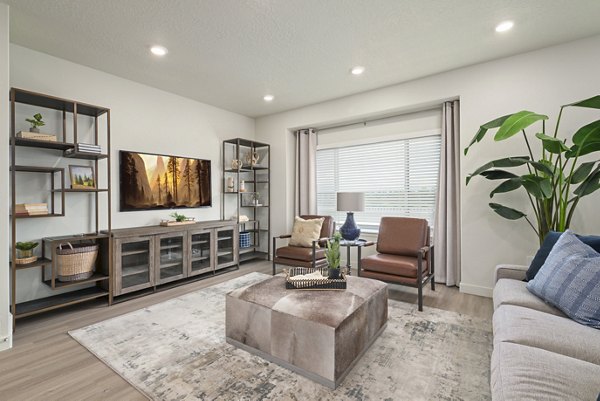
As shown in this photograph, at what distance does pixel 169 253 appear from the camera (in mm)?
3785

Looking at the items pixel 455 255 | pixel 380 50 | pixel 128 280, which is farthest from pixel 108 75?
pixel 455 255

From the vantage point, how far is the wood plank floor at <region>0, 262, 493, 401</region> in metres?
1.76

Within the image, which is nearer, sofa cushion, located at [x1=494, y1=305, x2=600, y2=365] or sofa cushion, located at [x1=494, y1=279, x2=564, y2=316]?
sofa cushion, located at [x1=494, y1=305, x2=600, y2=365]

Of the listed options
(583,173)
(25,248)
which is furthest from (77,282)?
(583,173)

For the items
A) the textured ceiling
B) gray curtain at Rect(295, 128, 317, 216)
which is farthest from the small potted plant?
gray curtain at Rect(295, 128, 317, 216)

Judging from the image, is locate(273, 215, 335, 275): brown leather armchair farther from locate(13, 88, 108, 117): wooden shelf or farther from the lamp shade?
locate(13, 88, 108, 117): wooden shelf

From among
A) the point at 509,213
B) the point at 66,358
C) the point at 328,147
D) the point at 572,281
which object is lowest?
the point at 66,358

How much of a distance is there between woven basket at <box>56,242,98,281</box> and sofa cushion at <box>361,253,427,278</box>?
2.99m

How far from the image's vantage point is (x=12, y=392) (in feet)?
5.77

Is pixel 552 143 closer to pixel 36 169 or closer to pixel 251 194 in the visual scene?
A: pixel 251 194

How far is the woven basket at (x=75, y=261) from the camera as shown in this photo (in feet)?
9.41

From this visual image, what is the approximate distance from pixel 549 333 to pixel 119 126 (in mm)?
4590

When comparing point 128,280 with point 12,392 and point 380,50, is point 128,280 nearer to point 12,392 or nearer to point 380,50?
point 12,392

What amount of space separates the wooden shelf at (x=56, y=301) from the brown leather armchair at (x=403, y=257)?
3.02m
